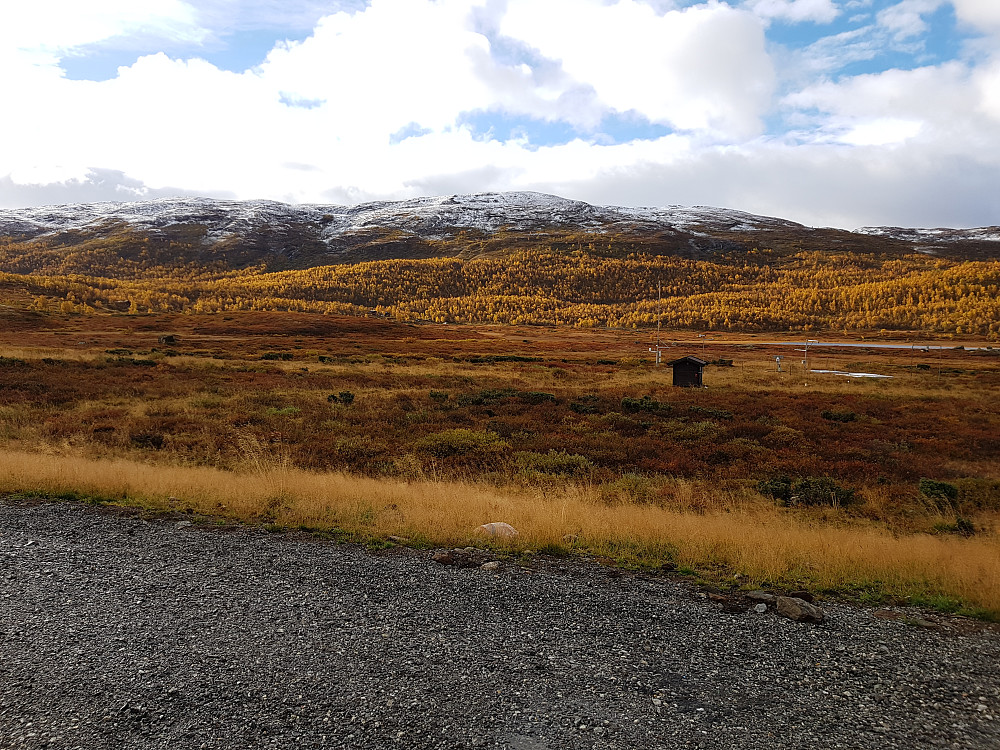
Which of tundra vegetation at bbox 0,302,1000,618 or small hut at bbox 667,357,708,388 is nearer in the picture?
tundra vegetation at bbox 0,302,1000,618

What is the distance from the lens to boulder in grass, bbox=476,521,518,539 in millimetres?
8182

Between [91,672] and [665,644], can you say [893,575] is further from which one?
[91,672]

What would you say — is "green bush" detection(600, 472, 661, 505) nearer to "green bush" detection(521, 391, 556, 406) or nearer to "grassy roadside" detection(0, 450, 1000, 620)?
"grassy roadside" detection(0, 450, 1000, 620)

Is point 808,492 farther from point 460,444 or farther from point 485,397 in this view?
point 485,397

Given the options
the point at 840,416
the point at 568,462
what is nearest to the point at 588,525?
the point at 568,462

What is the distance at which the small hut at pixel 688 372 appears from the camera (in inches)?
1329

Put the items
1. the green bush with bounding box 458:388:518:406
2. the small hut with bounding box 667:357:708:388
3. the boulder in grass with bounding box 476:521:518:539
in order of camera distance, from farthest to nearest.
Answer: the small hut with bounding box 667:357:708:388, the green bush with bounding box 458:388:518:406, the boulder in grass with bounding box 476:521:518:539

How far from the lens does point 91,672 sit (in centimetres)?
459

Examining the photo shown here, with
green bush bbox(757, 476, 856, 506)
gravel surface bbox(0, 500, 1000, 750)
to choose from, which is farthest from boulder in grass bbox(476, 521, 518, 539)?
green bush bbox(757, 476, 856, 506)

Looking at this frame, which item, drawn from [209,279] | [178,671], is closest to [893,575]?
[178,671]

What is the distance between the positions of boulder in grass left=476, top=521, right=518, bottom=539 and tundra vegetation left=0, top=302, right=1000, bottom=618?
186mm

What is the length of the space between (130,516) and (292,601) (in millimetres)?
4643

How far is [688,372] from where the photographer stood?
3416cm

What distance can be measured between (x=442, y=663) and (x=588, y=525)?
433cm
